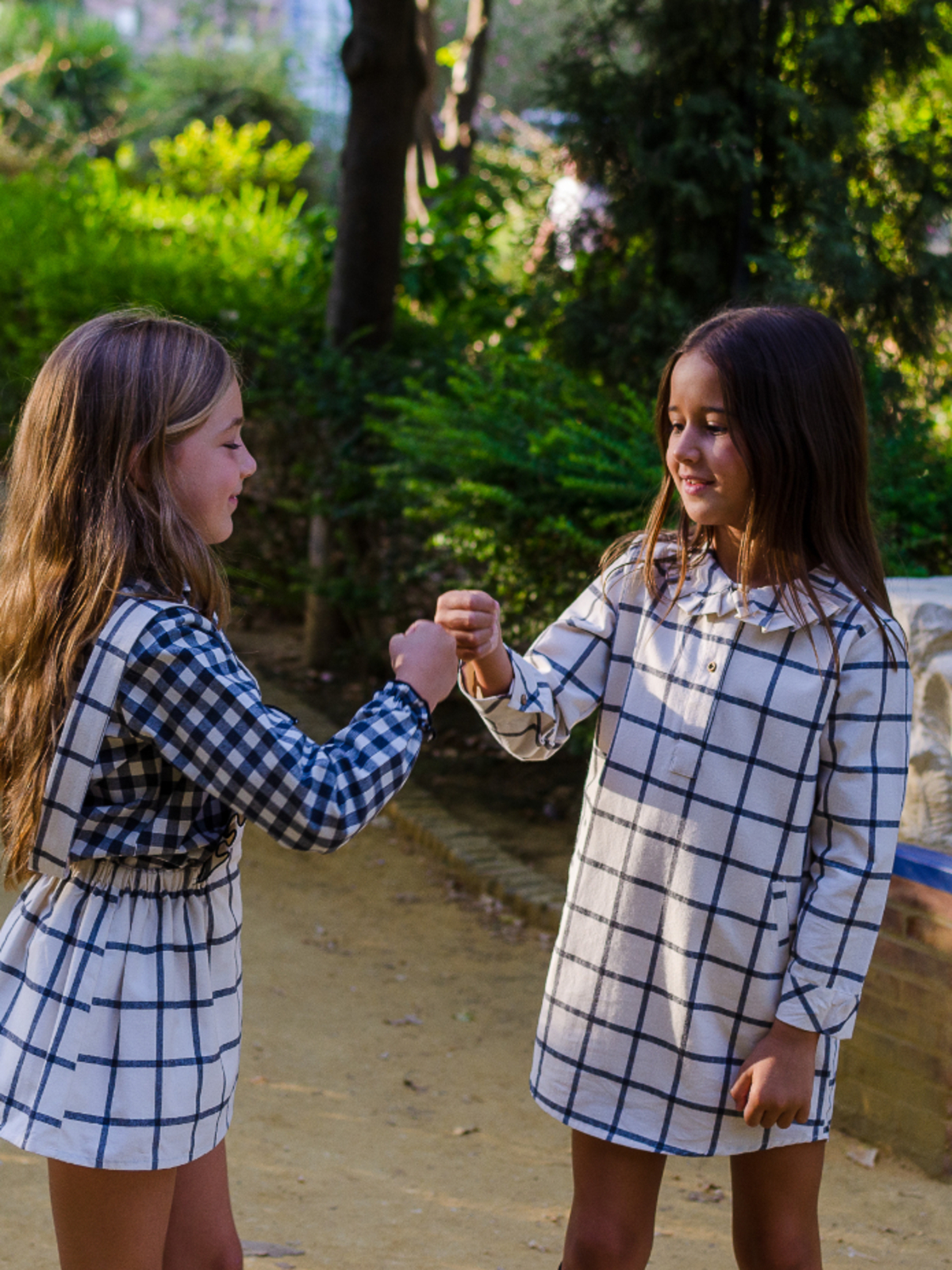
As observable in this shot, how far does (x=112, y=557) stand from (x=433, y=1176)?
209 cm

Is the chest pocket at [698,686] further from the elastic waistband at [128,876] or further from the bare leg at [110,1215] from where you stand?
the bare leg at [110,1215]

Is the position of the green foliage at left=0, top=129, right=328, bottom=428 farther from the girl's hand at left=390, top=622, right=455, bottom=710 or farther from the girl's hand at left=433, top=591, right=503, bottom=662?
the girl's hand at left=390, top=622, right=455, bottom=710

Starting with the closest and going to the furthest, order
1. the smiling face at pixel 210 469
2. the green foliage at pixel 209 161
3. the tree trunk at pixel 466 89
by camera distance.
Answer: the smiling face at pixel 210 469
the tree trunk at pixel 466 89
the green foliage at pixel 209 161

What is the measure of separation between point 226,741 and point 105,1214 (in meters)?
0.64

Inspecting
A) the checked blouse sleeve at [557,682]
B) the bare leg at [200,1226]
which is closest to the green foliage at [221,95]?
the checked blouse sleeve at [557,682]

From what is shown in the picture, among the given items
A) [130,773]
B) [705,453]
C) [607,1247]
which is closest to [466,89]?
[705,453]

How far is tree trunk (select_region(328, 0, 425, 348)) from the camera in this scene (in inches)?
277

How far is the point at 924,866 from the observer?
9.89 ft

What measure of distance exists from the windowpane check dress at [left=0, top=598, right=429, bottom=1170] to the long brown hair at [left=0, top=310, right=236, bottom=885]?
0.06m

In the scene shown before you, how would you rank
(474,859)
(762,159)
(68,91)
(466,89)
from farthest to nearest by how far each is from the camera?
(68,91)
(466,89)
(762,159)
(474,859)

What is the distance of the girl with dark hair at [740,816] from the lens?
1856 mm

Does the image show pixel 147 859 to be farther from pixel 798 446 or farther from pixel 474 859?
pixel 474 859

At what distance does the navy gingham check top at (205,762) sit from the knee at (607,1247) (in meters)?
0.77

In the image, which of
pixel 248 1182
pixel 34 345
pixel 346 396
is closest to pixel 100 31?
pixel 34 345
